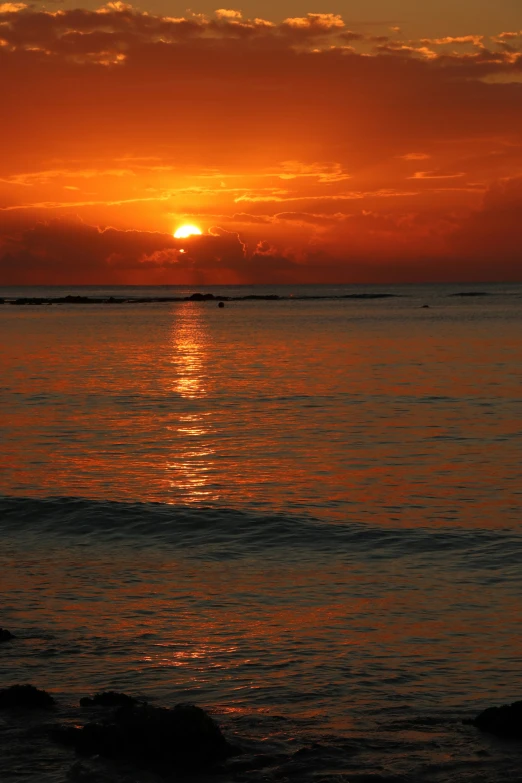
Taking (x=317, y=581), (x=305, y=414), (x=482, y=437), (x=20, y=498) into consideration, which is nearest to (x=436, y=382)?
(x=305, y=414)

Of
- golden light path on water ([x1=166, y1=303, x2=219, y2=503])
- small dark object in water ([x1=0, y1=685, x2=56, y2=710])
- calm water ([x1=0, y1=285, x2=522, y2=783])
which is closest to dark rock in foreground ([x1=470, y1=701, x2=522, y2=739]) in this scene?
calm water ([x1=0, y1=285, x2=522, y2=783])

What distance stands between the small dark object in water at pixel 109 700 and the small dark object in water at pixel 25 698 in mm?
415

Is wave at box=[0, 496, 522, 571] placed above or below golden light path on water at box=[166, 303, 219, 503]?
below

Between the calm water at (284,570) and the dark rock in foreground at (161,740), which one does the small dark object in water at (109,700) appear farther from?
the dark rock in foreground at (161,740)

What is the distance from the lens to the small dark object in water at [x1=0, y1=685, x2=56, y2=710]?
36.2ft

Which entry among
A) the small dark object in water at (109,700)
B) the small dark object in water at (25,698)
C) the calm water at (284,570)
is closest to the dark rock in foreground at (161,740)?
the calm water at (284,570)

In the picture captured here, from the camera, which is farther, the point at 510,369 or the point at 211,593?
the point at 510,369

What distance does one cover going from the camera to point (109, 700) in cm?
1106

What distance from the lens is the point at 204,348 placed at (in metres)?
87.4

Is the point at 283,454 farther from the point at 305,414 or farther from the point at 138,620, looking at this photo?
the point at 138,620

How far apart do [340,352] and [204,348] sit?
15067mm

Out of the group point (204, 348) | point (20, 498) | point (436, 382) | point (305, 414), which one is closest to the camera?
point (20, 498)

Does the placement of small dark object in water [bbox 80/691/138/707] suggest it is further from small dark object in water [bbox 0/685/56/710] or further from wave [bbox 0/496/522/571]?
wave [bbox 0/496/522/571]

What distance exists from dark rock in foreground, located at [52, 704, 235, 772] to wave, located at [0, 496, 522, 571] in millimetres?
8281
